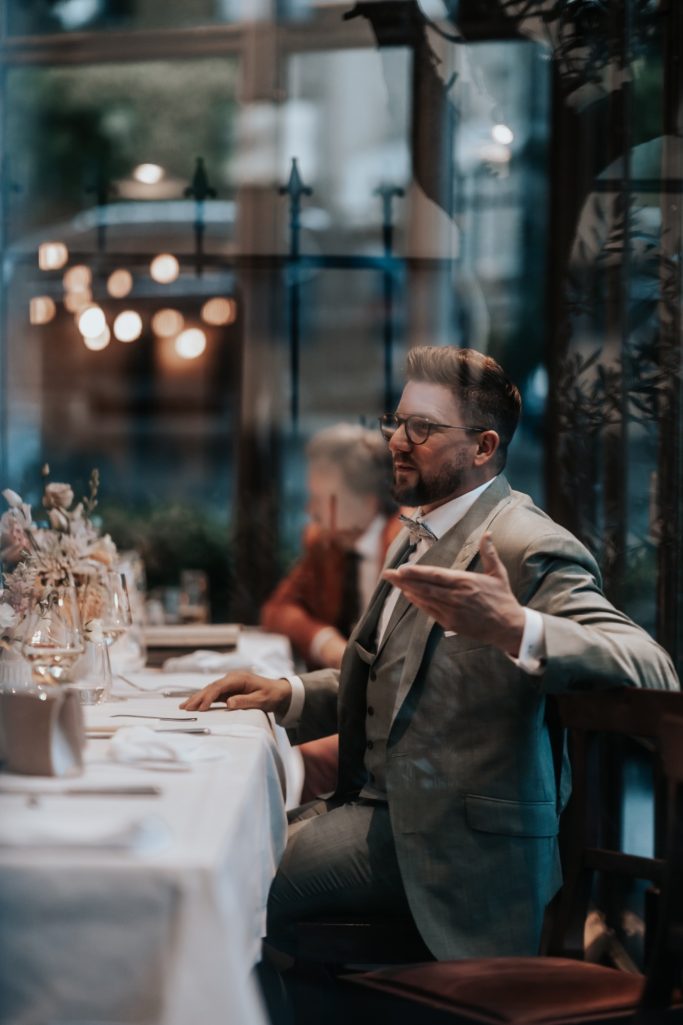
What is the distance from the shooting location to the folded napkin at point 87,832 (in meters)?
1.28

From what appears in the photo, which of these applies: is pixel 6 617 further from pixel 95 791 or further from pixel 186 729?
pixel 95 791

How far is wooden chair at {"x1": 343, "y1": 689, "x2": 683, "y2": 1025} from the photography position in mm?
1592

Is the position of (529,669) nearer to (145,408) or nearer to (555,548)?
(555,548)

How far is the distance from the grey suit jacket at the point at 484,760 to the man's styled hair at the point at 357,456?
0.93 meters

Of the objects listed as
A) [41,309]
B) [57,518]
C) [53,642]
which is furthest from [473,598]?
[41,309]

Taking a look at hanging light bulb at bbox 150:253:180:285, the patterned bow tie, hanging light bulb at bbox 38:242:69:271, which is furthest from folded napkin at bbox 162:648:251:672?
hanging light bulb at bbox 38:242:69:271

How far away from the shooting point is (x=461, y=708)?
6.72 feet

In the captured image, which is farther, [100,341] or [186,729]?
[100,341]

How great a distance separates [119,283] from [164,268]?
0.71m

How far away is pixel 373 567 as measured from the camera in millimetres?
3570

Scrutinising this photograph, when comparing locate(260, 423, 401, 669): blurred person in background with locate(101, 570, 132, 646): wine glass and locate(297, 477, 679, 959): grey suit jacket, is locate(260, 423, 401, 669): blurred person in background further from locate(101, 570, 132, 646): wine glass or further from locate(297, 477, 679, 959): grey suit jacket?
locate(297, 477, 679, 959): grey suit jacket

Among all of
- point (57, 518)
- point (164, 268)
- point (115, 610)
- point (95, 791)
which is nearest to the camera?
point (95, 791)

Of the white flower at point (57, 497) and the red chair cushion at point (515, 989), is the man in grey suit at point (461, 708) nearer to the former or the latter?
the red chair cushion at point (515, 989)

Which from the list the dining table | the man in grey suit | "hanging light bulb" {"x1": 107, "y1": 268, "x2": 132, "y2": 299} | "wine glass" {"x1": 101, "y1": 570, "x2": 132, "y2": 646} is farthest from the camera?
"hanging light bulb" {"x1": 107, "y1": 268, "x2": 132, "y2": 299}
